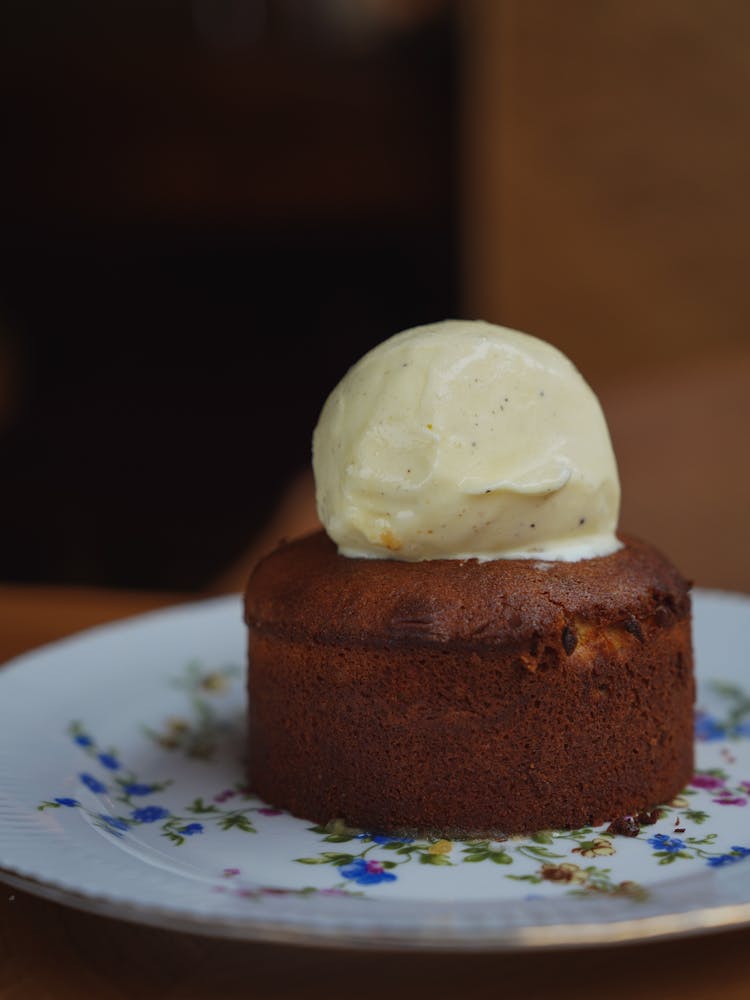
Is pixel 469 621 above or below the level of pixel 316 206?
below

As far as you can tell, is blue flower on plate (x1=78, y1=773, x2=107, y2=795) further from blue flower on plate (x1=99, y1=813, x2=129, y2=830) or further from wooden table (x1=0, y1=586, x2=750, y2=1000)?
wooden table (x1=0, y1=586, x2=750, y2=1000)

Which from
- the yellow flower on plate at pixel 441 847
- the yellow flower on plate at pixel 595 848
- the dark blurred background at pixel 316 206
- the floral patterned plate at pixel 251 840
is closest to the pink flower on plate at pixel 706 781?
the floral patterned plate at pixel 251 840

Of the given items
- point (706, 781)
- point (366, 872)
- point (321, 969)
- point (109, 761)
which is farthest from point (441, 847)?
point (109, 761)

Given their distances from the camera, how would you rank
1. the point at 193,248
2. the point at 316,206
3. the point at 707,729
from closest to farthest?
the point at 707,729
the point at 316,206
the point at 193,248

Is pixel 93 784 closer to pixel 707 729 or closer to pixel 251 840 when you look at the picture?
pixel 251 840

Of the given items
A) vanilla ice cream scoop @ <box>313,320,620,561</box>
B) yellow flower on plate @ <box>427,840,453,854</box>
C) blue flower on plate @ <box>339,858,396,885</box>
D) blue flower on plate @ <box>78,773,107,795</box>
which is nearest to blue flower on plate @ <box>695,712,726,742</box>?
vanilla ice cream scoop @ <box>313,320,620,561</box>

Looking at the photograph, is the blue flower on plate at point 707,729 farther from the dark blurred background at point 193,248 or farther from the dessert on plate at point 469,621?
the dark blurred background at point 193,248
